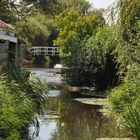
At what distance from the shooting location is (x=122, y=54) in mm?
18609

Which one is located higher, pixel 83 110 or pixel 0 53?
pixel 0 53

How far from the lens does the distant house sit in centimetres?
1750

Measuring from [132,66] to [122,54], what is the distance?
1038 millimetres

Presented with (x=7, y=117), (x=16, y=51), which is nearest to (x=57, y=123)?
(x=16, y=51)

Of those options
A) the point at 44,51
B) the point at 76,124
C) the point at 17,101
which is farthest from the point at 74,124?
the point at 44,51

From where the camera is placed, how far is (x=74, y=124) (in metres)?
20.5

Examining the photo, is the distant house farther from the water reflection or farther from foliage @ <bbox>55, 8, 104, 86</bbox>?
foliage @ <bbox>55, 8, 104, 86</bbox>

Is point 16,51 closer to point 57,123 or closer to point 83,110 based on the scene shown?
point 57,123

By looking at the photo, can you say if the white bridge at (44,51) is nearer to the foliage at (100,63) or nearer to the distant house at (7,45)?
the foliage at (100,63)

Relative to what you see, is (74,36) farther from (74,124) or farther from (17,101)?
(17,101)

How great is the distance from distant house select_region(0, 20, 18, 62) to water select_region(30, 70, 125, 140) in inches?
92.9

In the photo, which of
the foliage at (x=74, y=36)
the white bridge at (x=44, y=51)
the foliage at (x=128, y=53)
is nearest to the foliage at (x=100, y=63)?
the foliage at (x=74, y=36)

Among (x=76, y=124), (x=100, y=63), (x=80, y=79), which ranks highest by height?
(x=100, y=63)

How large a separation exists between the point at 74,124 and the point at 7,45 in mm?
4544
